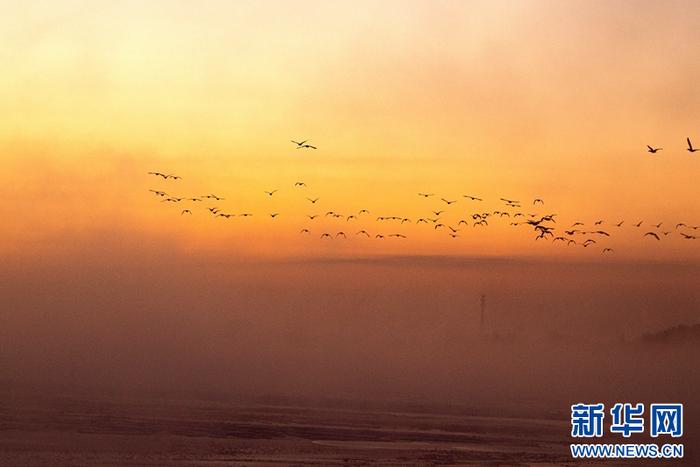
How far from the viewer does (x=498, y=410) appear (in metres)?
140

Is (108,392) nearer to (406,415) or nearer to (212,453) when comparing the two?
(406,415)

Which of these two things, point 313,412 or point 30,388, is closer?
point 313,412

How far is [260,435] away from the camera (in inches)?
3570

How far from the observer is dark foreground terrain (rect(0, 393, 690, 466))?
74.4 m

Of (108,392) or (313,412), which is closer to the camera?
(313,412)

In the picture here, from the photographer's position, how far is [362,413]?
123 meters

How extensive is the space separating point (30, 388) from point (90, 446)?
82674 mm

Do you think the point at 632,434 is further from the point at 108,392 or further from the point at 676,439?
the point at 108,392

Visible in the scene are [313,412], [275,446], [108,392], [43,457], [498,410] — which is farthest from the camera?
[108,392]

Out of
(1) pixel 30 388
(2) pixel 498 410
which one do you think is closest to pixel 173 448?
(2) pixel 498 410

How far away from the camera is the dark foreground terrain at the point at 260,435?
244 feet

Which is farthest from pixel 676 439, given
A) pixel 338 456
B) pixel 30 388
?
pixel 30 388

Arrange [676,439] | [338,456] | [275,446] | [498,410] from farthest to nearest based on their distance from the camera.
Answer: [498,410]
[676,439]
[275,446]
[338,456]

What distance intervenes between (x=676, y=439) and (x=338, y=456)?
41259 mm
